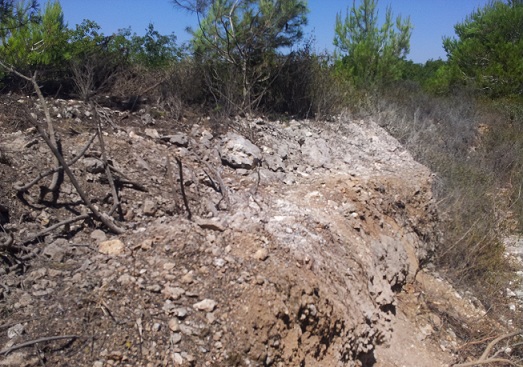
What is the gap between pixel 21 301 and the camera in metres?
2.82

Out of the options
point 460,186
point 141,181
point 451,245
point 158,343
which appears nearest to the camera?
point 158,343

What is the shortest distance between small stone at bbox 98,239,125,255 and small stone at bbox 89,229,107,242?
0.29 feet

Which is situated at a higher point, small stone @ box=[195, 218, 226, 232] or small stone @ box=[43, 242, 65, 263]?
small stone @ box=[195, 218, 226, 232]

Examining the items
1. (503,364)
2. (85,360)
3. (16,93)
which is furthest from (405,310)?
(16,93)

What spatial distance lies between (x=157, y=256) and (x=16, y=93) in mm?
3540

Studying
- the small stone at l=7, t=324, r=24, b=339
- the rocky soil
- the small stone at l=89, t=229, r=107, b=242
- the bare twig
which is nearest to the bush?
the rocky soil

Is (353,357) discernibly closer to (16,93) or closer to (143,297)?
(143,297)

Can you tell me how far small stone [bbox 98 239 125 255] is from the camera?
3.38 meters

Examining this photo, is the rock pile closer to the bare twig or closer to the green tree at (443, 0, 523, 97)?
the bare twig

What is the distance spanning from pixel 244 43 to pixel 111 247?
4.37 meters

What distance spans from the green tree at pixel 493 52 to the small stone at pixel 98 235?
44.5 ft

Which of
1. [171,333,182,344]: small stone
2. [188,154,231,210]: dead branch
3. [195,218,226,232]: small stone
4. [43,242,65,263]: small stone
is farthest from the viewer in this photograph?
[188,154,231,210]: dead branch

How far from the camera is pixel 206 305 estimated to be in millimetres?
2994

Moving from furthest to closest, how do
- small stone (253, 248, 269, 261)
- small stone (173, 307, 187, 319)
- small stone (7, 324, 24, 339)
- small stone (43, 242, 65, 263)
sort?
small stone (253, 248, 269, 261), small stone (43, 242, 65, 263), small stone (173, 307, 187, 319), small stone (7, 324, 24, 339)
